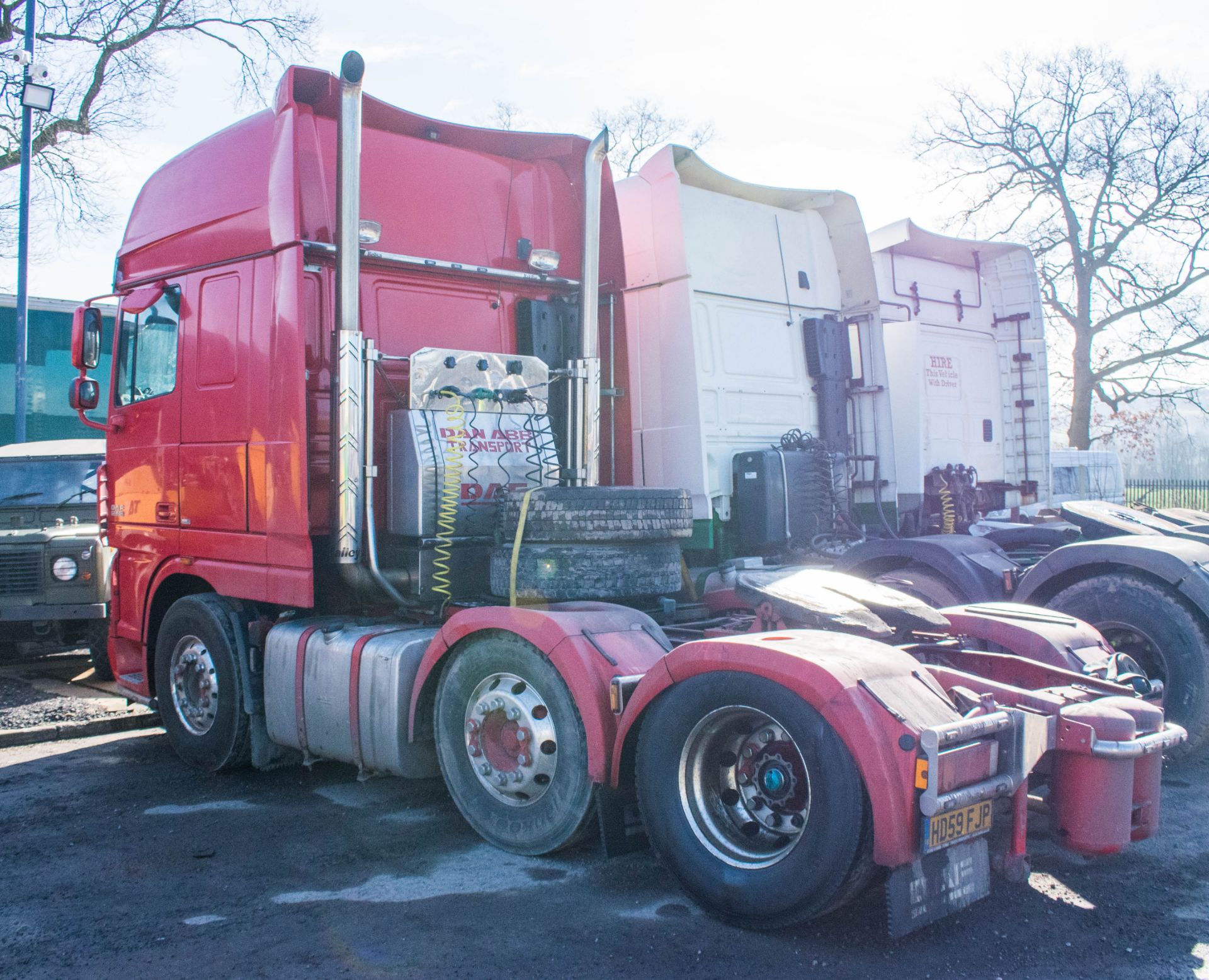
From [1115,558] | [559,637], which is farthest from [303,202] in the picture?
[1115,558]

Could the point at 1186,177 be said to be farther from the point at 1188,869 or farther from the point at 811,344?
the point at 1188,869

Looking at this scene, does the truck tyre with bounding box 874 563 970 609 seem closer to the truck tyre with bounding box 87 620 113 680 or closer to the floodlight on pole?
the truck tyre with bounding box 87 620 113 680

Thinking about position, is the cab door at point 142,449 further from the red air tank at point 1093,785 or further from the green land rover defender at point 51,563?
the red air tank at point 1093,785

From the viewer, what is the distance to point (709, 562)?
6535mm

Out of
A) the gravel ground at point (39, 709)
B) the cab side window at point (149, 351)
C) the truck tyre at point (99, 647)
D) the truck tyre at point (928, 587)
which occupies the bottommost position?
the gravel ground at point (39, 709)

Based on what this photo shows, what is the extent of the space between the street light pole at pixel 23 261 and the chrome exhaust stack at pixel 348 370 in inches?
418

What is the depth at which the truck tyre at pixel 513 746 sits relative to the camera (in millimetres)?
4168

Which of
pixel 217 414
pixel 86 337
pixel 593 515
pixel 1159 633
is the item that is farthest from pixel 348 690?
pixel 1159 633

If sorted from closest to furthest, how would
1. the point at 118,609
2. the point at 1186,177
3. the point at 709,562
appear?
the point at 709,562
the point at 118,609
the point at 1186,177

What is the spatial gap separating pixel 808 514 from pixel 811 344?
1330 mm

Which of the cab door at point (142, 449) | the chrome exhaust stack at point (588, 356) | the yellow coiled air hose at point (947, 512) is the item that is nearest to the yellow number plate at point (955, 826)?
the chrome exhaust stack at point (588, 356)

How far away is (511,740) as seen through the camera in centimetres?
442

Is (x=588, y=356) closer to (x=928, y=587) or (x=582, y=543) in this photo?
(x=582, y=543)

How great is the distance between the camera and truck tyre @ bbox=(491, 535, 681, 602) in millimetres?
4938
